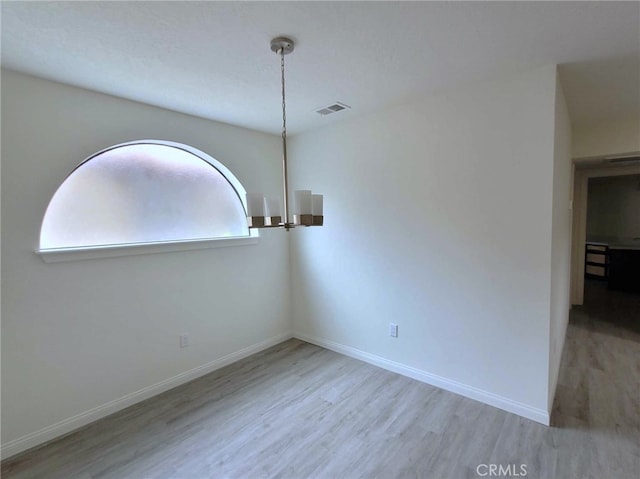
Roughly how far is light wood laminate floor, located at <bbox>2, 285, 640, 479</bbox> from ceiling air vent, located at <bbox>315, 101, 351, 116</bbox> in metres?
2.61

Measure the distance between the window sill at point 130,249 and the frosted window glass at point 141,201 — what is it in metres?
0.13

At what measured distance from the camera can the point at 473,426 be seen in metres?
2.31

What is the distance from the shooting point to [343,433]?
2.29 meters

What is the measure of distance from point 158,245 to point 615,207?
30.6 feet

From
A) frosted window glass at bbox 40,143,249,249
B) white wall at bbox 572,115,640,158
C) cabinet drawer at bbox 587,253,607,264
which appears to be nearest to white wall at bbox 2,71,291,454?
frosted window glass at bbox 40,143,249,249

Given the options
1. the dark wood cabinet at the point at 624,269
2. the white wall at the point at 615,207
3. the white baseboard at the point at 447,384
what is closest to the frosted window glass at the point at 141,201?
the white baseboard at the point at 447,384

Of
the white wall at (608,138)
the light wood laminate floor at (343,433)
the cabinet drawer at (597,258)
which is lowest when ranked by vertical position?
the light wood laminate floor at (343,433)

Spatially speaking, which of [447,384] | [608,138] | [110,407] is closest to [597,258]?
[608,138]

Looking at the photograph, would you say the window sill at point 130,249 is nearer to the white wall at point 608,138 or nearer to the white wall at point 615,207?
the white wall at point 608,138

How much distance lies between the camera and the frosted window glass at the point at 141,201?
8.11 feet

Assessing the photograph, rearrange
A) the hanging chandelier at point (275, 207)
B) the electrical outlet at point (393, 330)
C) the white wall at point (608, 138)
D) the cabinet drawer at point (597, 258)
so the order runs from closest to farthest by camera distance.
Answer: the hanging chandelier at point (275, 207) → the electrical outlet at point (393, 330) → the white wall at point (608, 138) → the cabinet drawer at point (597, 258)

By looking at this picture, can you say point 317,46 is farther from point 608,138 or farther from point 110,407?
Result: point 608,138

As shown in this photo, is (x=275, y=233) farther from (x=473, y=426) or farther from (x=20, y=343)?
(x=473, y=426)

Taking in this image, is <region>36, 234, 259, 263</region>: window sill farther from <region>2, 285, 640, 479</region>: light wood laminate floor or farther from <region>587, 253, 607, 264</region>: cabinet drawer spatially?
<region>587, 253, 607, 264</region>: cabinet drawer
